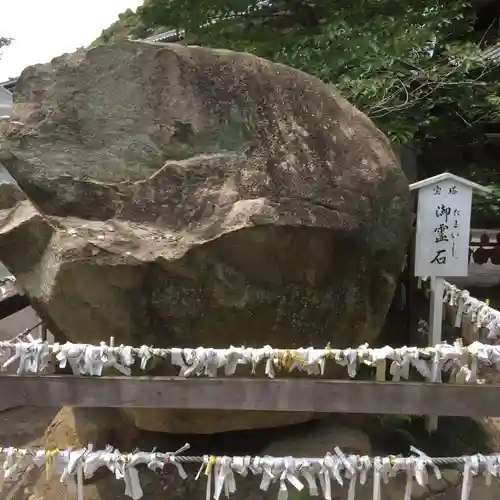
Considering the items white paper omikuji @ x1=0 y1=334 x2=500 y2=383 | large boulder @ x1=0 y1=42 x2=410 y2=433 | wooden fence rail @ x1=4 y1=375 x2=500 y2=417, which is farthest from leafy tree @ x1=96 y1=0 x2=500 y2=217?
wooden fence rail @ x1=4 y1=375 x2=500 y2=417

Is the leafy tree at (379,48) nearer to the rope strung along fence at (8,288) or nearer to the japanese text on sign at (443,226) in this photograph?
the japanese text on sign at (443,226)

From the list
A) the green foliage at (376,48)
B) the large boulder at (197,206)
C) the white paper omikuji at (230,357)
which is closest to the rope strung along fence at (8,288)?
the large boulder at (197,206)

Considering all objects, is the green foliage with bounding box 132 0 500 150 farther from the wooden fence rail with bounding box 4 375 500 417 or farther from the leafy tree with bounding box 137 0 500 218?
the wooden fence rail with bounding box 4 375 500 417

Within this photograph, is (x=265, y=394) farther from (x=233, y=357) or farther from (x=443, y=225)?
(x=443, y=225)

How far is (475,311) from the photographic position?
4289 millimetres

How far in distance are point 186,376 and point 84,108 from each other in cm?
197

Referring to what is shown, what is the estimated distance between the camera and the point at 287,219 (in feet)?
11.2

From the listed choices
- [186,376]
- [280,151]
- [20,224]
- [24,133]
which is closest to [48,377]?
[186,376]

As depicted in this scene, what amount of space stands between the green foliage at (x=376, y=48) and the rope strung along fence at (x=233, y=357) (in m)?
4.02

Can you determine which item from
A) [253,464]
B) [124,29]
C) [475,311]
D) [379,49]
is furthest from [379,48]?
[124,29]

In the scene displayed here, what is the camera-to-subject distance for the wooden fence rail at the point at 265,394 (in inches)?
112

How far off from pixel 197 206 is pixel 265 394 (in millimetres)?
1269

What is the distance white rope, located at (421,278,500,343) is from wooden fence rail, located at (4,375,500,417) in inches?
33.7

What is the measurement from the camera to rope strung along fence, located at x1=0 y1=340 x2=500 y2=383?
112 inches
